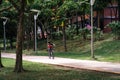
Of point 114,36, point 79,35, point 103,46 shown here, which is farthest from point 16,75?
point 79,35

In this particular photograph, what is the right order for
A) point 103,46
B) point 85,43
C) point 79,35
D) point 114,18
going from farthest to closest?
point 114,18 → point 79,35 → point 85,43 → point 103,46

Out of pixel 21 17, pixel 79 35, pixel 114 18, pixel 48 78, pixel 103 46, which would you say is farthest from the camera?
pixel 114 18

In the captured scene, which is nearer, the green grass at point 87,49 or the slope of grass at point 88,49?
the slope of grass at point 88,49

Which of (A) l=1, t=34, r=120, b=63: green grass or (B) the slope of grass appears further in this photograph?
(A) l=1, t=34, r=120, b=63: green grass

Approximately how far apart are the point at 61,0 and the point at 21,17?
24.0 m

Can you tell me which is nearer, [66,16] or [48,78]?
[48,78]

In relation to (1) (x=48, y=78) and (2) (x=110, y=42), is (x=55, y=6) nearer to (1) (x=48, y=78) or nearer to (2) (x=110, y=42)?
(2) (x=110, y=42)

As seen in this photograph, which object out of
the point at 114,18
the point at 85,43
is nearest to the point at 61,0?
the point at 85,43

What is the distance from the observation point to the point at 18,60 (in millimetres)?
19438

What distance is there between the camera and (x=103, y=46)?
3825 cm

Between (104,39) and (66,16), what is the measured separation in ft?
17.1

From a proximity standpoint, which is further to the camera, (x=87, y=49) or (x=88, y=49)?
(x=87, y=49)

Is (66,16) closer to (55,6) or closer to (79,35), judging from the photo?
(55,6)

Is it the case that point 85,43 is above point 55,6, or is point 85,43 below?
below
